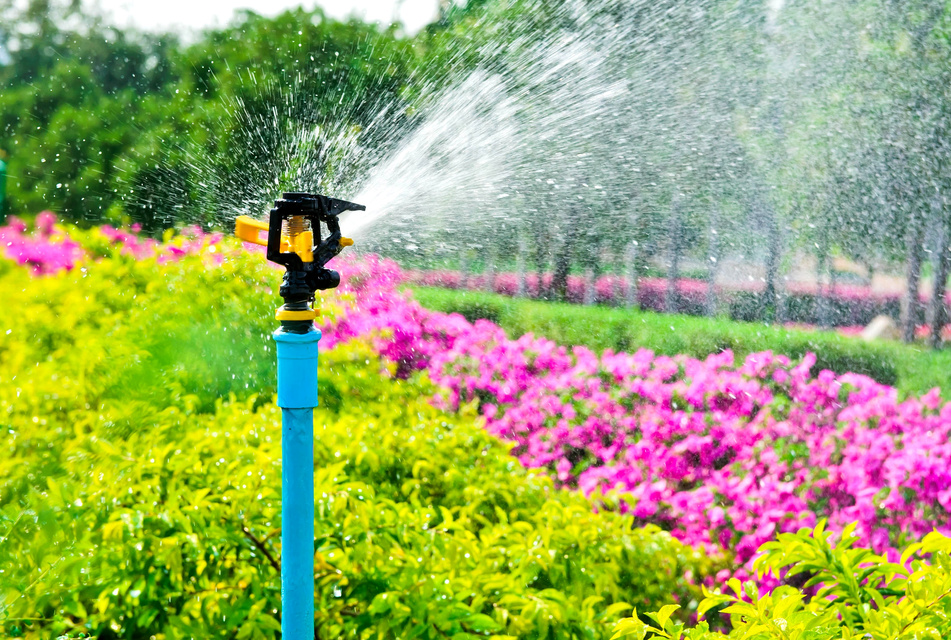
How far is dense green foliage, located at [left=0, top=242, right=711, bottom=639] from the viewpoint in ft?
4.92

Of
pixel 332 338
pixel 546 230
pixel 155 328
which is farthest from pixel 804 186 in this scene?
pixel 155 328

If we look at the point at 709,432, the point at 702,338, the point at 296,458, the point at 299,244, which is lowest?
the point at 709,432

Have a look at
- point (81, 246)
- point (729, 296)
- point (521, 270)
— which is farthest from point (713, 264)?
point (81, 246)

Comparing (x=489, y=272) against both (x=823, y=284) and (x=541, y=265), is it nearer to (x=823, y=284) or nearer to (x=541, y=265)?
(x=541, y=265)

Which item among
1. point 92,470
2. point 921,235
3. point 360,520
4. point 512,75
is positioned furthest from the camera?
point 921,235

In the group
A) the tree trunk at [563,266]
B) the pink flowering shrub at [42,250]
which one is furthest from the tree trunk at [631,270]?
the pink flowering shrub at [42,250]

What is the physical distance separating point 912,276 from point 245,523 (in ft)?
17.1

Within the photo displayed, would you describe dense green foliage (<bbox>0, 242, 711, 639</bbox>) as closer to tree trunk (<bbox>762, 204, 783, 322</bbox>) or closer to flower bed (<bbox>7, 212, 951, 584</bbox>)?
flower bed (<bbox>7, 212, 951, 584</bbox>)

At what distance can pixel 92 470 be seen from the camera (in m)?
1.88

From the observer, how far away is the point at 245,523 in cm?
165

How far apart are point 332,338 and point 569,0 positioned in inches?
114

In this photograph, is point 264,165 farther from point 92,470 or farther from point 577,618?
point 577,618

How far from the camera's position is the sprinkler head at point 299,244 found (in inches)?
49.3

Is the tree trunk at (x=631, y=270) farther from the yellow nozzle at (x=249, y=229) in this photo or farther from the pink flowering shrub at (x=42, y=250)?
the yellow nozzle at (x=249, y=229)
